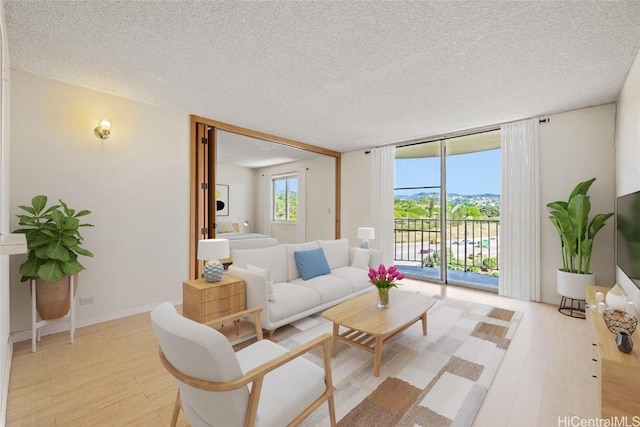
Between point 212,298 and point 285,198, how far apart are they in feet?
17.2

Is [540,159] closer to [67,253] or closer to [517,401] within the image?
[517,401]

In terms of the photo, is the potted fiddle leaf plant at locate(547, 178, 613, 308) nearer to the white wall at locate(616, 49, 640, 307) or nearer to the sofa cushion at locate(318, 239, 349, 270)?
the white wall at locate(616, 49, 640, 307)

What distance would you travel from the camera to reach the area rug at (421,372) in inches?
68.7

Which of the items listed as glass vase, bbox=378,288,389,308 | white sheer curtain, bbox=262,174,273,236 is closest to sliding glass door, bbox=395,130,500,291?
glass vase, bbox=378,288,389,308

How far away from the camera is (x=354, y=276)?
3.83m

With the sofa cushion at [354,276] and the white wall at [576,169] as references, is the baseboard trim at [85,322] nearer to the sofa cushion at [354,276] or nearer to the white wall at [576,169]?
the sofa cushion at [354,276]

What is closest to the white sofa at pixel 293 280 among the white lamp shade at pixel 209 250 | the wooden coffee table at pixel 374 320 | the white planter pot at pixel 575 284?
the white lamp shade at pixel 209 250

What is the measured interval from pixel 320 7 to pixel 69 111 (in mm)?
3005

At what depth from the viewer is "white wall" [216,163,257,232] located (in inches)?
293

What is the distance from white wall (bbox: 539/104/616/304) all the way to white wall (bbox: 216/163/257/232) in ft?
21.7

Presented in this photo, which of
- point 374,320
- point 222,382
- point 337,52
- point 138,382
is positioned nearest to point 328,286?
point 374,320

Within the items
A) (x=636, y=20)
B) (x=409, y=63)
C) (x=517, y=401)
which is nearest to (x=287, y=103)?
(x=409, y=63)

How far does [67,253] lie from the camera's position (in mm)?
2537

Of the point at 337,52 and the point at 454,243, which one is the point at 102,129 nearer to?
the point at 337,52
